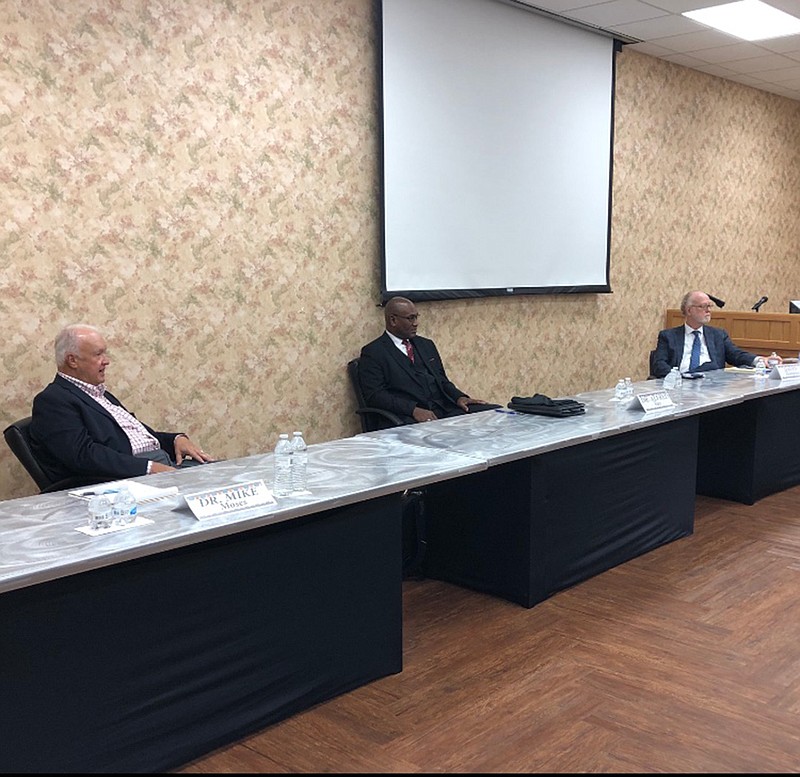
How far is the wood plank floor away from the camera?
2330 mm

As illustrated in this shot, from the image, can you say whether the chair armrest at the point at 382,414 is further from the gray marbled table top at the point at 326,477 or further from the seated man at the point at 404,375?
the gray marbled table top at the point at 326,477

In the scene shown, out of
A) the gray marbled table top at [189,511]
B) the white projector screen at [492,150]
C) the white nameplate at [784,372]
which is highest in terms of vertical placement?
the white projector screen at [492,150]

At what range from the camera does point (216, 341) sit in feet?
A: 14.1

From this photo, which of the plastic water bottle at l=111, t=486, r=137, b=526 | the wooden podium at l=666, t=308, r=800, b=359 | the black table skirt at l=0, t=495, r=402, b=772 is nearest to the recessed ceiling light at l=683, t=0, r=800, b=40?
the wooden podium at l=666, t=308, r=800, b=359

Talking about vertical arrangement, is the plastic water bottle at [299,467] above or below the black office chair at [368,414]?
above

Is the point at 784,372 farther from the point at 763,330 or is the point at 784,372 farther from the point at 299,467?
the point at 299,467

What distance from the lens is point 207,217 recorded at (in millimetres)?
4195

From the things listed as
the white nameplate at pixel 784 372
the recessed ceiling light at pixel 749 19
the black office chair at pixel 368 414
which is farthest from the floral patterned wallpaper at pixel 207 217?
the recessed ceiling light at pixel 749 19

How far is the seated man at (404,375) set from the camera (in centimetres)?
462

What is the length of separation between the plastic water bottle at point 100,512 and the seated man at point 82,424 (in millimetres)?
985

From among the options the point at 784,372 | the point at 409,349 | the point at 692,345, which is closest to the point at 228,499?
the point at 409,349

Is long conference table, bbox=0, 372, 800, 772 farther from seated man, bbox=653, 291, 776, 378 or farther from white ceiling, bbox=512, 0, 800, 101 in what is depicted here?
white ceiling, bbox=512, 0, 800, 101

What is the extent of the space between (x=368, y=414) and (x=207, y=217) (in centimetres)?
132

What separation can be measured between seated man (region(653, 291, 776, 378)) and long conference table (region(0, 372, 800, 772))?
1.45m
